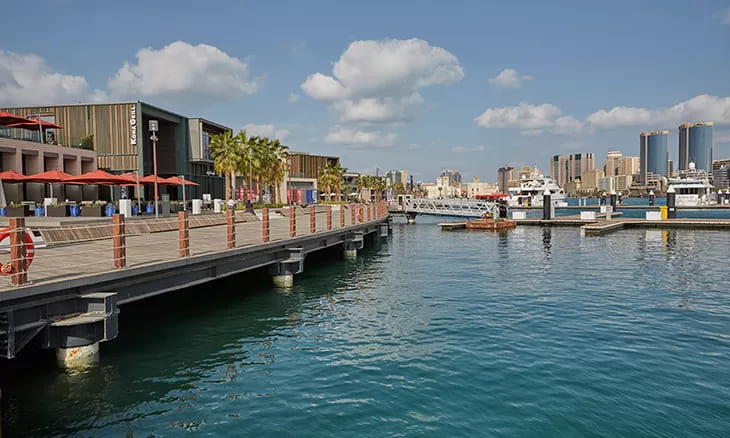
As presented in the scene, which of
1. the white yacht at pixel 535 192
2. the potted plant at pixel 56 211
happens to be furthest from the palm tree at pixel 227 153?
the white yacht at pixel 535 192

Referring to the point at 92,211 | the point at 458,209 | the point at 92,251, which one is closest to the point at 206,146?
the point at 458,209

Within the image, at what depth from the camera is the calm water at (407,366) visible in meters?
8.03

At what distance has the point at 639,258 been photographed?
27.6m

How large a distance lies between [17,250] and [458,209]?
5662cm

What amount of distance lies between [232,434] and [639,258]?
2658cm

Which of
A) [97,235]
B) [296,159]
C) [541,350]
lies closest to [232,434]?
[541,350]

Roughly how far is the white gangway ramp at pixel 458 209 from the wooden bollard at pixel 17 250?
166ft

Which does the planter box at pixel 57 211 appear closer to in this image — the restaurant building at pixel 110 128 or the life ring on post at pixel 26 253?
the life ring on post at pixel 26 253

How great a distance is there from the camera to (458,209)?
62500 mm

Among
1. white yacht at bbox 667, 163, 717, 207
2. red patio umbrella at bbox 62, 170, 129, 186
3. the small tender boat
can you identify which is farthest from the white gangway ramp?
white yacht at bbox 667, 163, 717, 207

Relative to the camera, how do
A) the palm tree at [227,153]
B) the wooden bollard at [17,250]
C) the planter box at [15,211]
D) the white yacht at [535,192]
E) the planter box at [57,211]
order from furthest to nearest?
the white yacht at [535,192] < the palm tree at [227,153] < the planter box at [57,211] < the planter box at [15,211] < the wooden bollard at [17,250]

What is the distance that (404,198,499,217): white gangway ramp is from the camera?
57719 millimetres

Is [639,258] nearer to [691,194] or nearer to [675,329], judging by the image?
[675,329]

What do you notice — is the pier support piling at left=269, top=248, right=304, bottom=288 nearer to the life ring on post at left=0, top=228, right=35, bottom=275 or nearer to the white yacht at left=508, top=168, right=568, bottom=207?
the life ring on post at left=0, top=228, right=35, bottom=275
